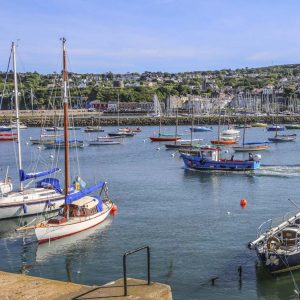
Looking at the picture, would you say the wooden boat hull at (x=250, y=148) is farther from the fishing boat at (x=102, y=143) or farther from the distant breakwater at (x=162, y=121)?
the distant breakwater at (x=162, y=121)

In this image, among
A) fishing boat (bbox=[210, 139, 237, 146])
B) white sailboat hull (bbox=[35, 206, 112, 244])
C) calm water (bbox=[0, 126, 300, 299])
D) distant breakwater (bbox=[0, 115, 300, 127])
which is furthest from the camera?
distant breakwater (bbox=[0, 115, 300, 127])

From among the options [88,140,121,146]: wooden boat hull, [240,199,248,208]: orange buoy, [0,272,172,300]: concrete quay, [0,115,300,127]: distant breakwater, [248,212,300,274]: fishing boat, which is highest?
[0,272,172,300]: concrete quay

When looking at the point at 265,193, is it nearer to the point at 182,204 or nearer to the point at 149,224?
the point at 182,204

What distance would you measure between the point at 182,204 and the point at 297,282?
51.8ft

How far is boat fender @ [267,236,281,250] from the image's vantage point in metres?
19.4

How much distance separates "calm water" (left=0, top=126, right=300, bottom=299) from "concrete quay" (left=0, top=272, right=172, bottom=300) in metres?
10.5

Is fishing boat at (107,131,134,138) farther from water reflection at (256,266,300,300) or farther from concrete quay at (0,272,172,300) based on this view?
concrete quay at (0,272,172,300)

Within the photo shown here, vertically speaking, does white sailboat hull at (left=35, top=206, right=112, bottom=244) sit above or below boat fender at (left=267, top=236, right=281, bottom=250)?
below

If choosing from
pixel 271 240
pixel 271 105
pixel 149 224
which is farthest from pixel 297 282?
pixel 271 105

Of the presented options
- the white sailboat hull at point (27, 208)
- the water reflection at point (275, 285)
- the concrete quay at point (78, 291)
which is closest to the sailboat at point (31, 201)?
the white sailboat hull at point (27, 208)

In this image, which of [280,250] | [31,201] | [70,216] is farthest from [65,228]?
[280,250]

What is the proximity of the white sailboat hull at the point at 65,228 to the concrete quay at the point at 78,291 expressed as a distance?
16.1m

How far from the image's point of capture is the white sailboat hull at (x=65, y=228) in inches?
947

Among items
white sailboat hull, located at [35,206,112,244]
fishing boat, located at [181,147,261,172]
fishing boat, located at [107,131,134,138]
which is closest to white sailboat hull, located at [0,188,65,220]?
white sailboat hull, located at [35,206,112,244]
